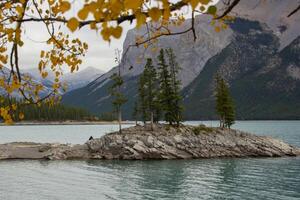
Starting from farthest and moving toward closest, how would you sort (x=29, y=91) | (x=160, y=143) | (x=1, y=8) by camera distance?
(x=160, y=143) < (x=29, y=91) < (x=1, y=8)

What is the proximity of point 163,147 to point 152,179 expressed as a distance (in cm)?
1790

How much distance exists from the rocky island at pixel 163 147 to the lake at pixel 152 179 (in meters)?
3.44

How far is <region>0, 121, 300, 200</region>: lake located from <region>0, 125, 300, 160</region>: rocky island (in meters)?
3.44

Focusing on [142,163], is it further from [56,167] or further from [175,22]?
[175,22]

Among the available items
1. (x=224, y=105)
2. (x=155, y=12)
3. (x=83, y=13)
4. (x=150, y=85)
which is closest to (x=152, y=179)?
(x=150, y=85)

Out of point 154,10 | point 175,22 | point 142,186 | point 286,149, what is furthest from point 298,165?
point 154,10

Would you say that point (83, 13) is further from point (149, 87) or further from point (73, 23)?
point (149, 87)

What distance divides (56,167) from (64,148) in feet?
40.2

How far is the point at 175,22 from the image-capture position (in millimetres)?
7004

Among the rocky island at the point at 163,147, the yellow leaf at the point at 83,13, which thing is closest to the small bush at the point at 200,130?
the rocky island at the point at 163,147

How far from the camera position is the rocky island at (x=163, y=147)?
5672cm

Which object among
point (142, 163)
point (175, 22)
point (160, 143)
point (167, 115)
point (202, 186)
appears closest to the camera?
point (175, 22)

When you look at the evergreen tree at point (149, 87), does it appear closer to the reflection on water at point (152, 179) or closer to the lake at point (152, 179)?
the lake at point (152, 179)

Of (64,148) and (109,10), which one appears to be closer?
(109,10)
